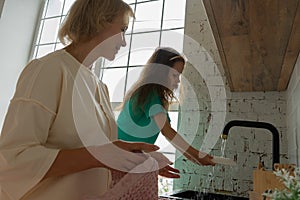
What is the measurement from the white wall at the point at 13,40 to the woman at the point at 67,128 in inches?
66.3

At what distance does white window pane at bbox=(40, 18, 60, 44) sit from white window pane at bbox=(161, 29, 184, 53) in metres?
1.09

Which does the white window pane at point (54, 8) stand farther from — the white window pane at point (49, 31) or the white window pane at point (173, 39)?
the white window pane at point (173, 39)

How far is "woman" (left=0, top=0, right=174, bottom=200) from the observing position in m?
0.47

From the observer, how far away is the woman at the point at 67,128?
0.47m

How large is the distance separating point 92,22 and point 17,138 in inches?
13.5

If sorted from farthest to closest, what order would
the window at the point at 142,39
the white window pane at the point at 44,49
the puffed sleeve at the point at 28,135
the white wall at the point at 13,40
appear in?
the white window pane at the point at 44,49
the white wall at the point at 13,40
the window at the point at 142,39
the puffed sleeve at the point at 28,135

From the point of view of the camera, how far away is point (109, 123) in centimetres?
66

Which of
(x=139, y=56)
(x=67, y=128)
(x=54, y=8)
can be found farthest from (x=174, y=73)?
(x=54, y=8)

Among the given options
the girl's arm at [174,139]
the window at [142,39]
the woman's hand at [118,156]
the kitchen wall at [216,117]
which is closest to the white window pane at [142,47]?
the window at [142,39]

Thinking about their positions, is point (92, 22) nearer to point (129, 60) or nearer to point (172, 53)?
point (172, 53)

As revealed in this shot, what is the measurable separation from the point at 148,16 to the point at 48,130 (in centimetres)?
174

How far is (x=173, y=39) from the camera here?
1897mm

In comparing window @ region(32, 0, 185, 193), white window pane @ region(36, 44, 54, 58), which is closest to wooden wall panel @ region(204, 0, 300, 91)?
window @ region(32, 0, 185, 193)

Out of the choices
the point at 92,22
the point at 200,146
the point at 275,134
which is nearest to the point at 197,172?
the point at 200,146
